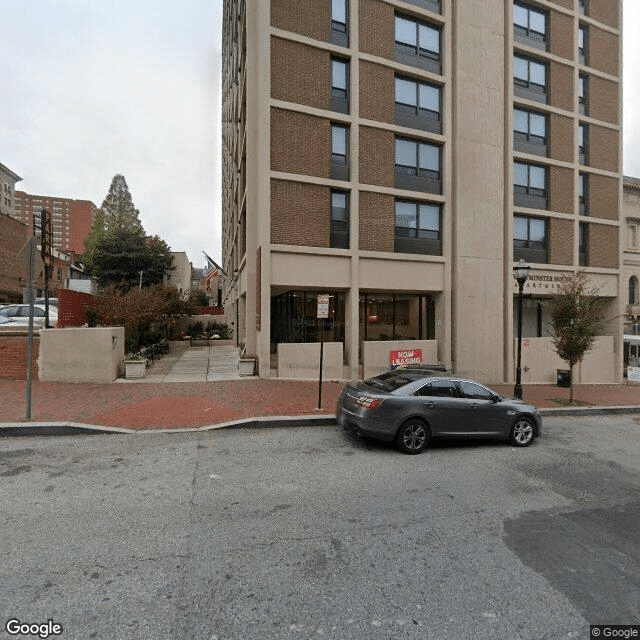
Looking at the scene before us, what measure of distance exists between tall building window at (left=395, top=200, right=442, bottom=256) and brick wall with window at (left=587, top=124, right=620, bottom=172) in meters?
11.2

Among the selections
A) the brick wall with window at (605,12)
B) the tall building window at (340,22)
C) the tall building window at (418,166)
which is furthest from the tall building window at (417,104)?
the brick wall with window at (605,12)

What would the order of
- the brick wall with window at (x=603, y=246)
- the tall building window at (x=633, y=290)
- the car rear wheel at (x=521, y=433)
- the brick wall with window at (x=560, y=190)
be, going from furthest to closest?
the tall building window at (x=633, y=290), the brick wall with window at (x=603, y=246), the brick wall with window at (x=560, y=190), the car rear wheel at (x=521, y=433)

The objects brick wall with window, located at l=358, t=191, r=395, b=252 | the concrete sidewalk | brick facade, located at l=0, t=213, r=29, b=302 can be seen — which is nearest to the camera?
the concrete sidewalk

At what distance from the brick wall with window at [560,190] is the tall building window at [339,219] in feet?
38.8

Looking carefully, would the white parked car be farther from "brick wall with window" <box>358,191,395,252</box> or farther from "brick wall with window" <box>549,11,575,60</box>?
"brick wall with window" <box>549,11,575,60</box>

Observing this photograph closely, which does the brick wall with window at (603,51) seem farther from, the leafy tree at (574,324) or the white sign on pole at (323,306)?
the white sign on pole at (323,306)

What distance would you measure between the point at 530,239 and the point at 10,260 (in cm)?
4448

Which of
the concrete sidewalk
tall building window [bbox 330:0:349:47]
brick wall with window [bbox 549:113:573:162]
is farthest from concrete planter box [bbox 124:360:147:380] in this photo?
brick wall with window [bbox 549:113:573:162]

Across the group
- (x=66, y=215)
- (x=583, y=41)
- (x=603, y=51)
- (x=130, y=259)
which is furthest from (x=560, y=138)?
(x=66, y=215)

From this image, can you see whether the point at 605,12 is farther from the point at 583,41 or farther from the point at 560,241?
the point at 560,241

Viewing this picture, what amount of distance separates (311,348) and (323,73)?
433 inches

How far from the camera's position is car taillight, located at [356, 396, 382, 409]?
22.7 ft

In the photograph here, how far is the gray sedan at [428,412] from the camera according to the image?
692 cm

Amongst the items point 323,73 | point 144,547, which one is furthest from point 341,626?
point 323,73
